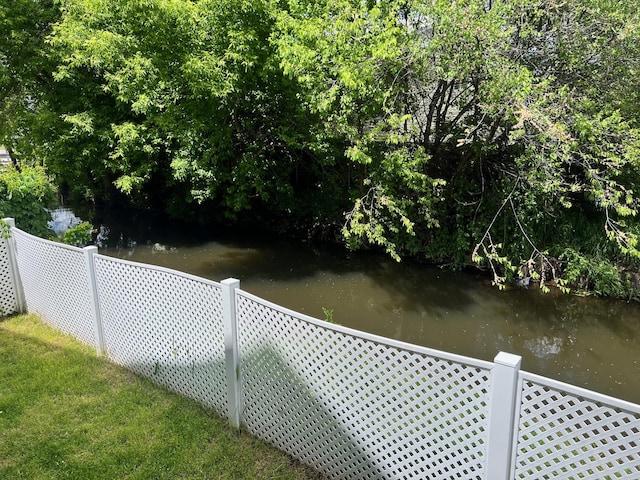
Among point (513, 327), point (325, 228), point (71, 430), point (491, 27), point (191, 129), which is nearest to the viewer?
point (71, 430)

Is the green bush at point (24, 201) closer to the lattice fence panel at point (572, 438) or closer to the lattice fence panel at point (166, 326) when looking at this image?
the lattice fence panel at point (166, 326)

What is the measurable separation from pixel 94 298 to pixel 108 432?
132 centimetres

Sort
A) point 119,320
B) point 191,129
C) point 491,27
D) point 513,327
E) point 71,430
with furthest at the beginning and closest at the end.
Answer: point 191,129, point 513,327, point 491,27, point 119,320, point 71,430

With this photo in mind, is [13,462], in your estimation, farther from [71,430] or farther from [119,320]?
[119,320]

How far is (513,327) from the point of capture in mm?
6715

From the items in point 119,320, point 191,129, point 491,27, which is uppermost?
point 491,27

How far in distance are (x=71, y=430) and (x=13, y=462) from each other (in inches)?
14.5

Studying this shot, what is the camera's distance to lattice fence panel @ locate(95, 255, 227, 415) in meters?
3.29

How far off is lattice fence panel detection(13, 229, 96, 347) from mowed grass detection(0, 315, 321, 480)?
439 millimetres

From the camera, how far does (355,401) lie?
2.64 m

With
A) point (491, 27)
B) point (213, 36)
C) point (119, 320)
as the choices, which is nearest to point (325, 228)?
point (213, 36)

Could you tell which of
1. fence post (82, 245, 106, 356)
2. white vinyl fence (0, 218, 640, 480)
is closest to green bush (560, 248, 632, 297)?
white vinyl fence (0, 218, 640, 480)

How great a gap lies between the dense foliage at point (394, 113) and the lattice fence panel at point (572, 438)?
4525 mm

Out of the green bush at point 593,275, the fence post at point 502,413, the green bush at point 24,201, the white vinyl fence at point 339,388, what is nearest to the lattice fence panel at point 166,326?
the white vinyl fence at point 339,388
